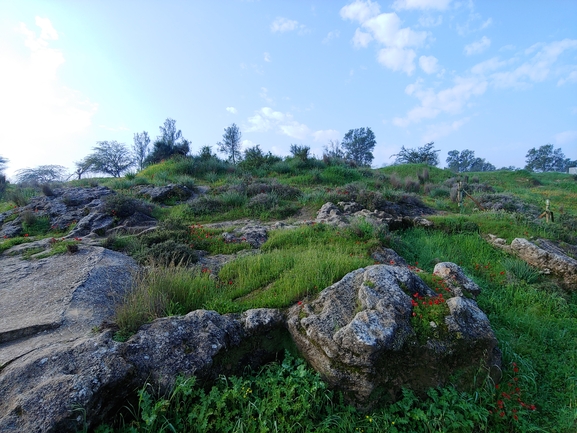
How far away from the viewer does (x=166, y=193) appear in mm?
12578

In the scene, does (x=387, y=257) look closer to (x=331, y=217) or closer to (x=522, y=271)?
(x=522, y=271)

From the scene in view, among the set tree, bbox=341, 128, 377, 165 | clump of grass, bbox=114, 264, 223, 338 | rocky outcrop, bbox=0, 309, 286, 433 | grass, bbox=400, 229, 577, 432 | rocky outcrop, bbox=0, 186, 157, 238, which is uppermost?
tree, bbox=341, 128, 377, 165

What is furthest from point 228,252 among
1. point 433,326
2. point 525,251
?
point 525,251

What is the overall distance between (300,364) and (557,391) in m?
2.95

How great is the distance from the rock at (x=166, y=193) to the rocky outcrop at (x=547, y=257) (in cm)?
1092

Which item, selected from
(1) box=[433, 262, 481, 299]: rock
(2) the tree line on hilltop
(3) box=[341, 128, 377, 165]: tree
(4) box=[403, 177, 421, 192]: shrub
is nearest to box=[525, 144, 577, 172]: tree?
(2) the tree line on hilltop

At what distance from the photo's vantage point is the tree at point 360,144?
54250mm

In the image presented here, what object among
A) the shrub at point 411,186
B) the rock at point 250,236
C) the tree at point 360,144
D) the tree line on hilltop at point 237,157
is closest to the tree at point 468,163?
the tree line on hilltop at point 237,157

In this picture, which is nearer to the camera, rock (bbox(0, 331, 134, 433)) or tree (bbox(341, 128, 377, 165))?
rock (bbox(0, 331, 134, 433))

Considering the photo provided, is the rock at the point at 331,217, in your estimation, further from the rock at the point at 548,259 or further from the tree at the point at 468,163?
the tree at the point at 468,163

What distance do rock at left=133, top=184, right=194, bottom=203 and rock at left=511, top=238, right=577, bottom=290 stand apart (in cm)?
1110

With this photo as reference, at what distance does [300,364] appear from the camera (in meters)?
3.36

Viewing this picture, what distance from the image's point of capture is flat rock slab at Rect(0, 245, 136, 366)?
3.48 m

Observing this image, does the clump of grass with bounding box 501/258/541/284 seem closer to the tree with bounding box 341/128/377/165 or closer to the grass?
the grass
